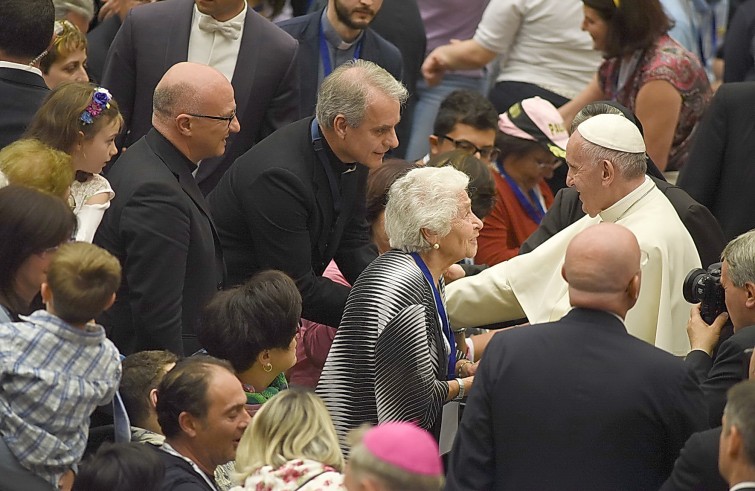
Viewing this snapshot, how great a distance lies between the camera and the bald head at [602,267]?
4.07 meters

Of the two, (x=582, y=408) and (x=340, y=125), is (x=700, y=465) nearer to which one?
(x=582, y=408)

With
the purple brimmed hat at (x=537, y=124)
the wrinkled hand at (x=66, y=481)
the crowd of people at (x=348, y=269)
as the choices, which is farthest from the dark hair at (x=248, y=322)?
the purple brimmed hat at (x=537, y=124)

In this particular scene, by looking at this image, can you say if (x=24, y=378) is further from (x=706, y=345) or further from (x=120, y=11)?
(x=120, y=11)

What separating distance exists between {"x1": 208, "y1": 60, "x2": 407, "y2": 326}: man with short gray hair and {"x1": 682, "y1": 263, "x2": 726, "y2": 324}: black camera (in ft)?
4.31

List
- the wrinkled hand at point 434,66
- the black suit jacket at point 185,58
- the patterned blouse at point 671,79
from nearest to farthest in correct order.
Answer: the black suit jacket at point 185,58 < the patterned blouse at point 671,79 < the wrinkled hand at point 434,66

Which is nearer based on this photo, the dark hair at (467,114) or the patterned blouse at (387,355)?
the patterned blouse at (387,355)

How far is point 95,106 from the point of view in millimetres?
4938

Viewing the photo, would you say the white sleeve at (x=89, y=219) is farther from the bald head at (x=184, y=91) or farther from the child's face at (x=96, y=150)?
the bald head at (x=184, y=91)

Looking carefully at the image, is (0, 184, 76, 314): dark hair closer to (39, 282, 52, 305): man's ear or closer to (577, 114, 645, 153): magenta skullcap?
(39, 282, 52, 305): man's ear

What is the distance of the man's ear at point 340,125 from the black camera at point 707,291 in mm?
1409

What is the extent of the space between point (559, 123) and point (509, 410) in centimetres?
317

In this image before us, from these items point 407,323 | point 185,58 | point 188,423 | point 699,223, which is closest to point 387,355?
point 407,323

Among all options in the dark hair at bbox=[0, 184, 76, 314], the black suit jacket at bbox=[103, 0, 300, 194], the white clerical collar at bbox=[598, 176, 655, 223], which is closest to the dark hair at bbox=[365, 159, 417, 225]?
the white clerical collar at bbox=[598, 176, 655, 223]

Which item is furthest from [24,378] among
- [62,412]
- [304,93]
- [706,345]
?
[304,93]
